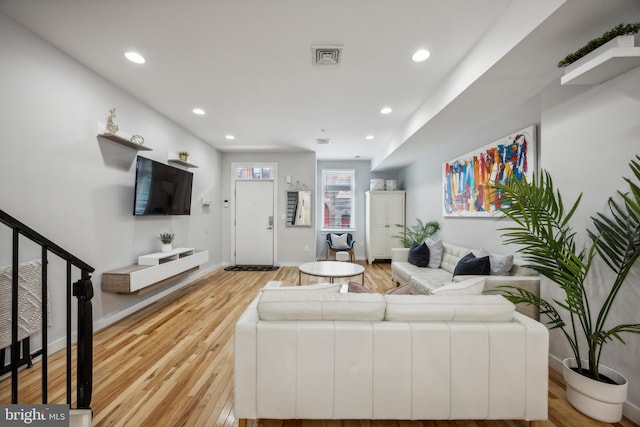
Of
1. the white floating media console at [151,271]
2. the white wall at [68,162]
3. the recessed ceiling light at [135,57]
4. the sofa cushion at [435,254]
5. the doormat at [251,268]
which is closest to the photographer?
the white wall at [68,162]

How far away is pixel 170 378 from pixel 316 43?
9.06ft

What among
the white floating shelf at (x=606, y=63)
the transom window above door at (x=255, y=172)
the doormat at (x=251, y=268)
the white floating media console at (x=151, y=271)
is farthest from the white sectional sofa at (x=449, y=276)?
the transom window above door at (x=255, y=172)

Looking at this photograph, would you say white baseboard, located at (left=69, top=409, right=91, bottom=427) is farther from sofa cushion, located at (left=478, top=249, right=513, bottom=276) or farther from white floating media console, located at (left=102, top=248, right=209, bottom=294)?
sofa cushion, located at (left=478, top=249, right=513, bottom=276)

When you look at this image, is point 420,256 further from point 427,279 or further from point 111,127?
point 111,127

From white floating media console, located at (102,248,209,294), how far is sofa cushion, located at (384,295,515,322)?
8.62 feet

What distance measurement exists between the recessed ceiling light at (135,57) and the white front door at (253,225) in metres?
3.45

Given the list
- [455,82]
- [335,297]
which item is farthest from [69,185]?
[455,82]

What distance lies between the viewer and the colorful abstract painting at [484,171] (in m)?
2.65

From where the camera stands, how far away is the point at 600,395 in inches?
59.0

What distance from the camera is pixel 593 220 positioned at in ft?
5.50

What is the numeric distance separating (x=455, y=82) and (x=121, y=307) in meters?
4.14

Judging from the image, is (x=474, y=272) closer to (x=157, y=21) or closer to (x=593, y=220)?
(x=593, y=220)

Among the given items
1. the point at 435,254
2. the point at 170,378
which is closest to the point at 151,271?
the point at 170,378

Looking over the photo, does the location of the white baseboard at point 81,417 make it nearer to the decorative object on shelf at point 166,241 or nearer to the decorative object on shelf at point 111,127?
the decorative object on shelf at point 166,241
